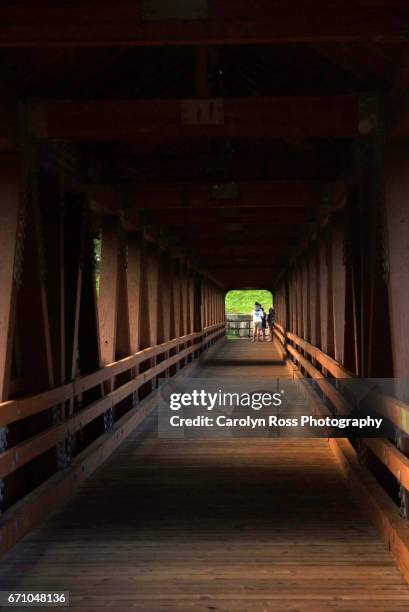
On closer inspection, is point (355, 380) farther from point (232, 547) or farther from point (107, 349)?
point (107, 349)

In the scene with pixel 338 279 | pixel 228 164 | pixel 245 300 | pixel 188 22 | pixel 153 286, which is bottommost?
pixel 338 279

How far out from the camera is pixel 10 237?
193 inches

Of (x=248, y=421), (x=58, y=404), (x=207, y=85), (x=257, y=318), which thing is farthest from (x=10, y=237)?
(x=257, y=318)

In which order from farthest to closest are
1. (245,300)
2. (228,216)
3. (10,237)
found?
1. (245,300)
2. (228,216)
3. (10,237)

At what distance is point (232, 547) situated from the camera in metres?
4.36

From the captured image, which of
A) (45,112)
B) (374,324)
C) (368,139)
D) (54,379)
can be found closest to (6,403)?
(54,379)

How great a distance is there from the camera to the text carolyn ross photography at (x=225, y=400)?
1102 centimetres

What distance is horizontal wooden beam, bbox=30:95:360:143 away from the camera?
5164 mm

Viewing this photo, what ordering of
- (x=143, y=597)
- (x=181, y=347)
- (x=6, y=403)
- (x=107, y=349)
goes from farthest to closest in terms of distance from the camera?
1. (x=181, y=347)
2. (x=107, y=349)
3. (x=6, y=403)
4. (x=143, y=597)

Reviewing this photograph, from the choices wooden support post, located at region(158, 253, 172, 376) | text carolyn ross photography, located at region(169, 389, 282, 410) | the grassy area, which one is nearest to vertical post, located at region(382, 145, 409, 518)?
text carolyn ross photography, located at region(169, 389, 282, 410)

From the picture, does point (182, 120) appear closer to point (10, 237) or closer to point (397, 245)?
point (10, 237)

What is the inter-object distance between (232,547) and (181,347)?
1243cm

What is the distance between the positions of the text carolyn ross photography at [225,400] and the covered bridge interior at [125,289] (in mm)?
2516

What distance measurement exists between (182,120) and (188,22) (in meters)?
1.14
